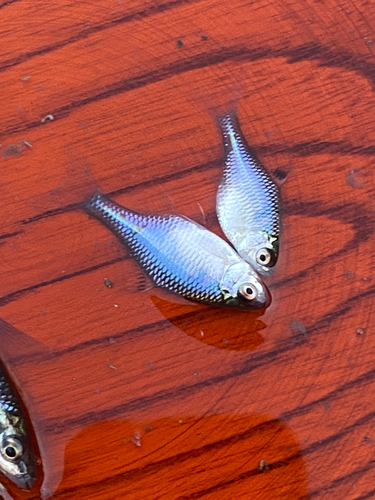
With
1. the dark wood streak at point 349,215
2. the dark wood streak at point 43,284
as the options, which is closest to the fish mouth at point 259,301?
the dark wood streak at point 349,215

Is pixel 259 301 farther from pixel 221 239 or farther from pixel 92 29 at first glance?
pixel 92 29

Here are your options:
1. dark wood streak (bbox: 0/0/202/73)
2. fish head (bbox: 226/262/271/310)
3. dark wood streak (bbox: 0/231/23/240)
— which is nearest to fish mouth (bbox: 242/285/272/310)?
fish head (bbox: 226/262/271/310)

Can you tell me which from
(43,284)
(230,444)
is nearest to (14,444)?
(43,284)

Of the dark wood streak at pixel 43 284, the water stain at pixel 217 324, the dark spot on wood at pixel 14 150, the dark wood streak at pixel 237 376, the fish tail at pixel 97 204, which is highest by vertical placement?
the dark spot on wood at pixel 14 150

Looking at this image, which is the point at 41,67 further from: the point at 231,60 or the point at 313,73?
the point at 313,73

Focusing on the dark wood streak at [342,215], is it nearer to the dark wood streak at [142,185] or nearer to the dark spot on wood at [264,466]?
the dark wood streak at [142,185]

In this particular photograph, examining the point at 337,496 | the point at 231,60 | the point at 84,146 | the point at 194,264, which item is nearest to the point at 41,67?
the point at 84,146
